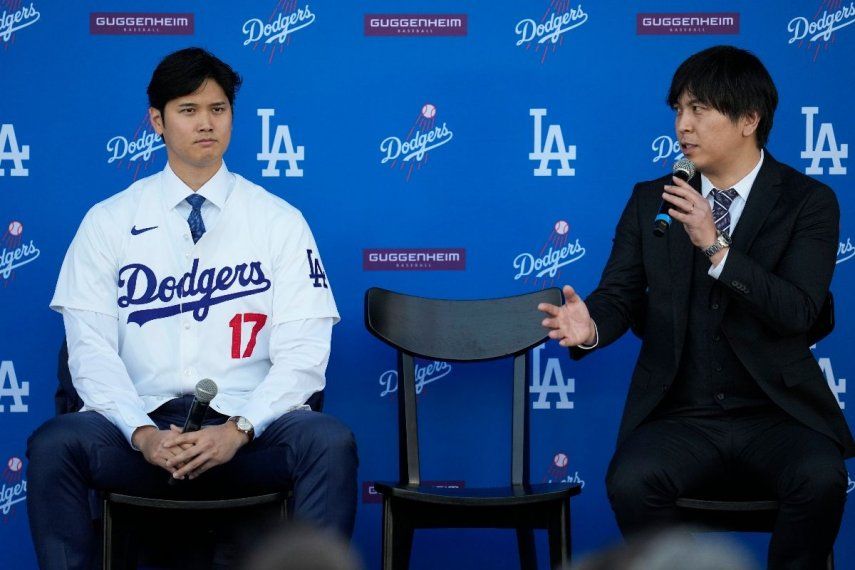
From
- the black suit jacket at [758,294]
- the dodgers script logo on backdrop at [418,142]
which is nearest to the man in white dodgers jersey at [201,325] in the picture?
the dodgers script logo on backdrop at [418,142]

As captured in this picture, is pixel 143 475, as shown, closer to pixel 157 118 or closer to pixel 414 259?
pixel 157 118

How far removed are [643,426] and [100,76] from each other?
1.95 metres

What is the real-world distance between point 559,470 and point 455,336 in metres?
0.75

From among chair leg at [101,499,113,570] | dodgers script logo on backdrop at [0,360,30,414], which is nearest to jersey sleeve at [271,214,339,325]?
chair leg at [101,499,113,570]

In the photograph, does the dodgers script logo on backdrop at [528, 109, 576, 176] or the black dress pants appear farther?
the dodgers script logo on backdrop at [528, 109, 576, 176]

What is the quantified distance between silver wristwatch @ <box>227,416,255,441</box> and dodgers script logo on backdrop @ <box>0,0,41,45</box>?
1.59 m

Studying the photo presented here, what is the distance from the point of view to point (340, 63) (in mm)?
3389

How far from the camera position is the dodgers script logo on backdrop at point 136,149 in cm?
338

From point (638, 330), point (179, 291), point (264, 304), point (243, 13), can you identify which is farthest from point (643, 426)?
point (243, 13)

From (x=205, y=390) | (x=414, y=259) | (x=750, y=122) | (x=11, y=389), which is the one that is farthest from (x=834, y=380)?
(x=11, y=389)

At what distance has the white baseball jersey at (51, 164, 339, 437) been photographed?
2736 mm

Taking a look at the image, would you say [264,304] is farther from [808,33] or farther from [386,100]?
[808,33]

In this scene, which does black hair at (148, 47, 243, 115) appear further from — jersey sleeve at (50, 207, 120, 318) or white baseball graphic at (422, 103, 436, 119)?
white baseball graphic at (422, 103, 436, 119)

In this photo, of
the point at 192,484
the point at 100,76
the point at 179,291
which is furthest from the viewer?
the point at 100,76
